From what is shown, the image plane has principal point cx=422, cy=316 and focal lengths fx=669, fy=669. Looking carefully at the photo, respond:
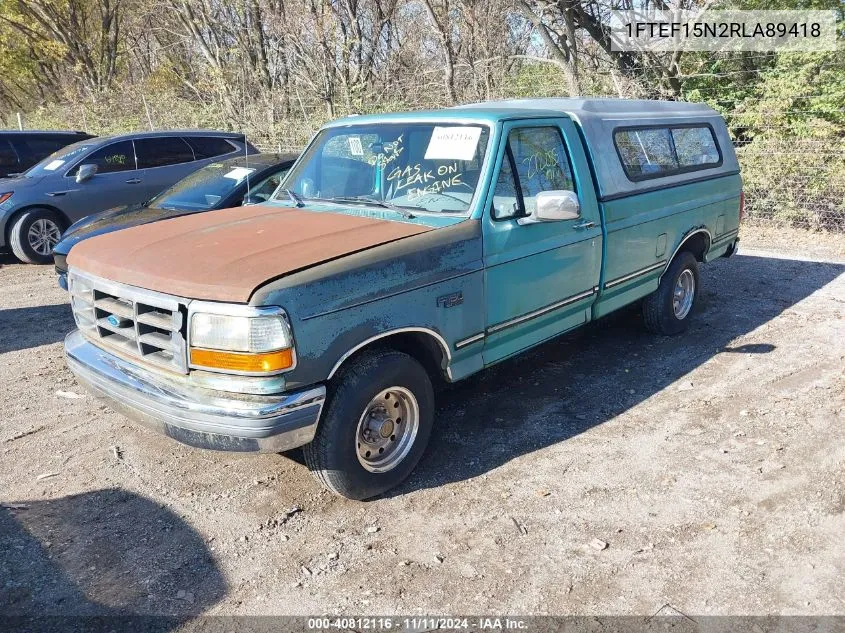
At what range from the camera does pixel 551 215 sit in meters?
3.97

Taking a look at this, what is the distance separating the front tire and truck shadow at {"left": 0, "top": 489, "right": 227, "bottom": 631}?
76cm

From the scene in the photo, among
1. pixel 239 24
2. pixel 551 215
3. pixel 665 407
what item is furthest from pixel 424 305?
pixel 239 24

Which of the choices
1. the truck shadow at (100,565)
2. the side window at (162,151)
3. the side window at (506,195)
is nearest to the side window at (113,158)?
the side window at (162,151)

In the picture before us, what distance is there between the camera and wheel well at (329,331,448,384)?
3576 mm

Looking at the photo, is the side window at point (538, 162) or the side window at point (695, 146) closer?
the side window at point (538, 162)

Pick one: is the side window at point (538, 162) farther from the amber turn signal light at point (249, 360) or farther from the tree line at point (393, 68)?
the tree line at point (393, 68)

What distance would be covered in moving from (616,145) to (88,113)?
20166 mm

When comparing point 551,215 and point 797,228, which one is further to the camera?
point 797,228

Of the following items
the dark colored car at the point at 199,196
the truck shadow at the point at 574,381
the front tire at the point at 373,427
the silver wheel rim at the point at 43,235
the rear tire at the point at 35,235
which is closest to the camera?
the front tire at the point at 373,427

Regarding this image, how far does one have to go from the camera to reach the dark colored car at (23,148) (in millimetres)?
10609

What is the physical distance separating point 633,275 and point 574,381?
97cm

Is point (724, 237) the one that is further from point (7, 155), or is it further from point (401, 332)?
point (7, 155)

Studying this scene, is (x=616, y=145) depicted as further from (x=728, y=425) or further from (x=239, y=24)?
(x=239, y=24)

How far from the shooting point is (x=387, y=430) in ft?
12.1
